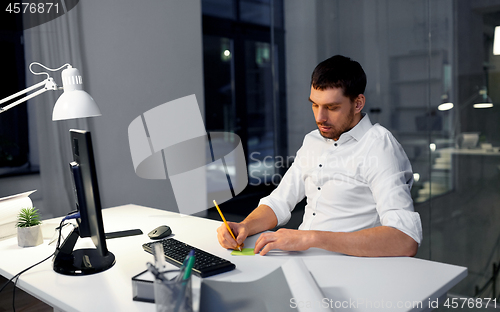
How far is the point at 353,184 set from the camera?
1594 mm

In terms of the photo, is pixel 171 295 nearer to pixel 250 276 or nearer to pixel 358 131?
pixel 250 276

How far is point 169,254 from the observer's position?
4.26 ft

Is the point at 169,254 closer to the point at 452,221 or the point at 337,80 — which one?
the point at 337,80

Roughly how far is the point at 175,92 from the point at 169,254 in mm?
2745

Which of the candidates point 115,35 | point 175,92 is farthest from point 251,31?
point 115,35

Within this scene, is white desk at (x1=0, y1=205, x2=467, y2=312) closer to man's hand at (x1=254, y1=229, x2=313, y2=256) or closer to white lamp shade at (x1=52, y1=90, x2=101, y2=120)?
man's hand at (x1=254, y1=229, x2=313, y2=256)

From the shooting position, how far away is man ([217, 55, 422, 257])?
50.7 inches

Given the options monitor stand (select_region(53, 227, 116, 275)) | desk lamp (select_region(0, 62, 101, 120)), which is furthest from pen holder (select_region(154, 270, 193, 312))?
desk lamp (select_region(0, 62, 101, 120))

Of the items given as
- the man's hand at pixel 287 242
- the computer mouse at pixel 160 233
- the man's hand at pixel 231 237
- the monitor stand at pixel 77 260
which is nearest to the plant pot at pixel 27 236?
the monitor stand at pixel 77 260

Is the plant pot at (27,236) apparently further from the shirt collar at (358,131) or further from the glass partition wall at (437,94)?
the glass partition wall at (437,94)

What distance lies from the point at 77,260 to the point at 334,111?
1056 mm

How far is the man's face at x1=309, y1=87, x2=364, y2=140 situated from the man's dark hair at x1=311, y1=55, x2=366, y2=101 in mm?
19

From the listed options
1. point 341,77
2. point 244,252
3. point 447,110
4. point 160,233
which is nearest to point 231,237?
point 244,252

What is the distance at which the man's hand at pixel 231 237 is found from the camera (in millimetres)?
1396
